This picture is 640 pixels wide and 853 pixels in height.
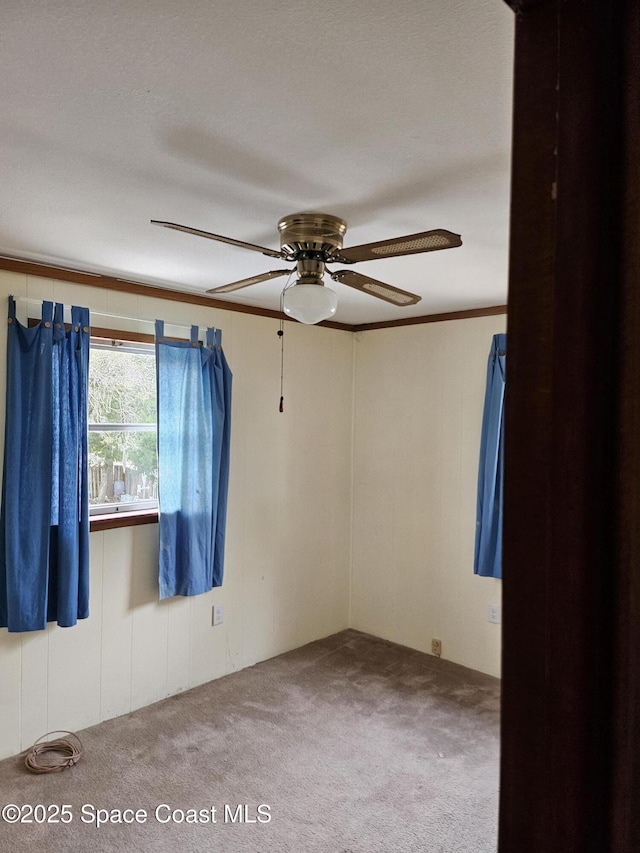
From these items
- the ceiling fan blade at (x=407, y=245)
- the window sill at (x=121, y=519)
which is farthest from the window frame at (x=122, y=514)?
the ceiling fan blade at (x=407, y=245)

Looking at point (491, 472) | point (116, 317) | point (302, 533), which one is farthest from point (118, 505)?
point (491, 472)

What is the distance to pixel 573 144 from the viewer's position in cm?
45

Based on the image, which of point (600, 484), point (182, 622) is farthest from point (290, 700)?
point (600, 484)

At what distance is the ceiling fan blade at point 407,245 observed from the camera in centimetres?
160

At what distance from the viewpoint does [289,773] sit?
104 inches

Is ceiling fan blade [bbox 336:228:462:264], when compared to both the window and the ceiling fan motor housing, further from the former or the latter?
the window

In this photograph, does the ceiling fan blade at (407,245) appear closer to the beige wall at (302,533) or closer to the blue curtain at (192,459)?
the blue curtain at (192,459)

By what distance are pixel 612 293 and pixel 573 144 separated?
0.12 metres

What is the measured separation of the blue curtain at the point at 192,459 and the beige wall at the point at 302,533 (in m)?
0.14

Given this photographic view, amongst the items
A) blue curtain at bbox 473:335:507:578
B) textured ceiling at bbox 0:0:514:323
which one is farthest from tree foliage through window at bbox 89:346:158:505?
blue curtain at bbox 473:335:507:578

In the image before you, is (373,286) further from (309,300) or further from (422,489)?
(422,489)

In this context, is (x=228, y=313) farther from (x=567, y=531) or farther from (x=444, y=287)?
(x=567, y=531)

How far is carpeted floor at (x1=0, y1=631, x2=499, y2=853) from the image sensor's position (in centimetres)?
226

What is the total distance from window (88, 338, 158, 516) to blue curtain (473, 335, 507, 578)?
1.96 metres
